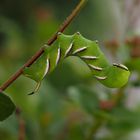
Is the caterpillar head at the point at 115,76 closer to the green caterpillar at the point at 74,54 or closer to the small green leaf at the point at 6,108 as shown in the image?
the green caterpillar at the point at 74,54

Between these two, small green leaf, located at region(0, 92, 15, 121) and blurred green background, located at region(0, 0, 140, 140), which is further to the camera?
blurred green background, located at region(0, 0, 140, 140)

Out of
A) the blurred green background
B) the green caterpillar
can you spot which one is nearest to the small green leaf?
the green caterpillar

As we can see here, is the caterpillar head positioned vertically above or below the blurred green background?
below

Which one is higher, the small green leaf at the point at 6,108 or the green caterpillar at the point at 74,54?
the green caterpillar at the point at 74,54

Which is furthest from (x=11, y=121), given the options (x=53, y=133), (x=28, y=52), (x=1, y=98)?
(x=28, y=52)

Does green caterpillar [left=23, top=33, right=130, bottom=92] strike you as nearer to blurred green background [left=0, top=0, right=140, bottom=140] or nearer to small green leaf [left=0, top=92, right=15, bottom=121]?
small green leaf [left=0, top=92, right=15, bottom=121]

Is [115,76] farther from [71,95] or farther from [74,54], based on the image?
[71,95]

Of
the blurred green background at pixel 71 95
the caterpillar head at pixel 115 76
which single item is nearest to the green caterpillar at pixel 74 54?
the caterpillar head at pixel 115 76

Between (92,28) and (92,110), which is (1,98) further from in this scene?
(92,28)
